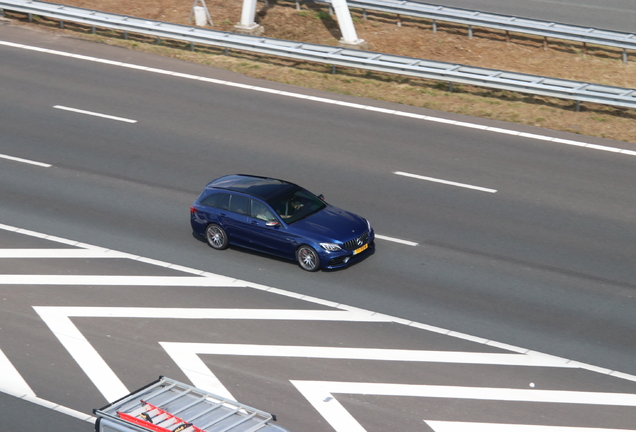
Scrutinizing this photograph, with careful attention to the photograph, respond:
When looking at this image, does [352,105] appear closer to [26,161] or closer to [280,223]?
[280,223]

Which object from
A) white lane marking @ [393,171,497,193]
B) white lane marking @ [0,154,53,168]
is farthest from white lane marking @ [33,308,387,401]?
white lane marking @ [0,154,53,168]

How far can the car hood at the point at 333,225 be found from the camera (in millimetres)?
15148

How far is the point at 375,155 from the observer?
20.1 metres

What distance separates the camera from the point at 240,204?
628 inches

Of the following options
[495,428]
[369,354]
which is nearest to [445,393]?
[495,428]

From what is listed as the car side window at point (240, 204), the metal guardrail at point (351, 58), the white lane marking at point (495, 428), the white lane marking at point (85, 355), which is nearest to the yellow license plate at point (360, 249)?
the car side window at point (240, 204)

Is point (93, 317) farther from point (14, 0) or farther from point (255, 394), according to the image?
point (14, 0)

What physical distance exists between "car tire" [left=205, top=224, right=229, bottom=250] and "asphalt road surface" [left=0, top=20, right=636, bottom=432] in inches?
8.9

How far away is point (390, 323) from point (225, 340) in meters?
2.67

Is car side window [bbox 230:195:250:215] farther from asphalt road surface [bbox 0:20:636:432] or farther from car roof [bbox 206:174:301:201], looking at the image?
asphalt road surface [bbox 0:20:636:432]

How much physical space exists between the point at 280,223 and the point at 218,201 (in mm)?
1485

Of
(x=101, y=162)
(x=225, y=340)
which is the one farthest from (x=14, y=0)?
(x=225, y=340)

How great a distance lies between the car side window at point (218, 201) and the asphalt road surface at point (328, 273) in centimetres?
90

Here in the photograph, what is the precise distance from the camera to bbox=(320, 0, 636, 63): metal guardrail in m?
26.3
